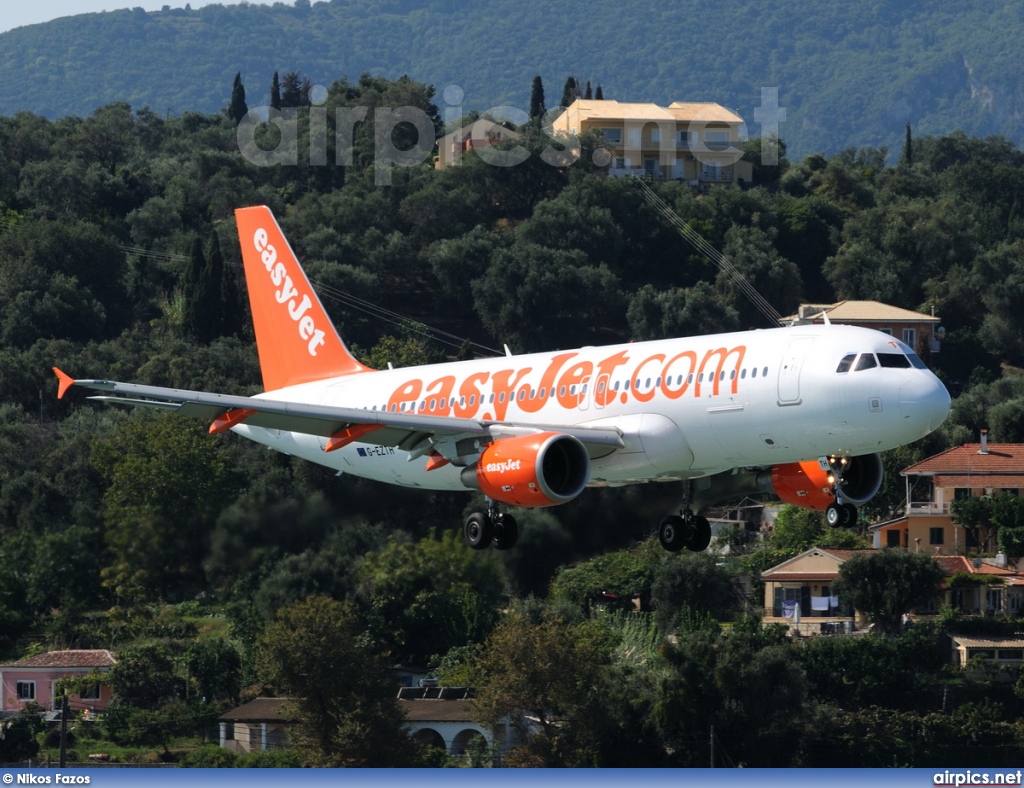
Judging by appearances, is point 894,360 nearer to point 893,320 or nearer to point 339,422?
point 339,422

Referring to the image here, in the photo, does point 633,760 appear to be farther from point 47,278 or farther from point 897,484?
point 47,278

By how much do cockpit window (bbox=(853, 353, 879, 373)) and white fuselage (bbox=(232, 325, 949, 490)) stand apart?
5 cm

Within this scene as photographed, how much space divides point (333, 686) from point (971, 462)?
144 ft

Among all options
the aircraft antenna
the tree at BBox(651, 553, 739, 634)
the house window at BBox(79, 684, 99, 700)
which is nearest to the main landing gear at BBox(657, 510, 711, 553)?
the tree at BBox(651, 553, 739, 634)

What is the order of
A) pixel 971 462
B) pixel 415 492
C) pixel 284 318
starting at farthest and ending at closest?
pixel 971 462, pixel 415 492, pixel 284 318

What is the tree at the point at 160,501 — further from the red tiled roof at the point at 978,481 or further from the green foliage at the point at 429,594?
the red tiled roof at the point at 978,481

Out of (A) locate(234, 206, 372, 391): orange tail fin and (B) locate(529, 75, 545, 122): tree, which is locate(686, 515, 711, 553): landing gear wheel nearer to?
(A) locate(234, 206, 372, 391): orange tail fin

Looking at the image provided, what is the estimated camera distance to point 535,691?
73875 mm

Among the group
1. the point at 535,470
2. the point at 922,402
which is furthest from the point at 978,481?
the point at 922,402

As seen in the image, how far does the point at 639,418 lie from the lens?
128ft

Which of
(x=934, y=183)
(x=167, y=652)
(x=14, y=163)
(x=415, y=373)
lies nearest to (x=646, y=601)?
(x=167, y=652)

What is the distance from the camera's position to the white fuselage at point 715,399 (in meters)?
36.2

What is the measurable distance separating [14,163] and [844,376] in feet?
475

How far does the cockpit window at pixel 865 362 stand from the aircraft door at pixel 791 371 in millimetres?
1118
